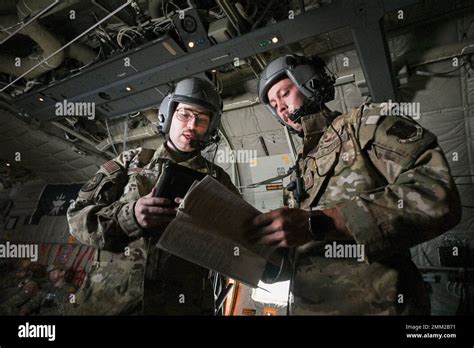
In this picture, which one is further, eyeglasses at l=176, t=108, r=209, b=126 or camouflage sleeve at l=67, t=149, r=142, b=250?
eyeglasses at l=176, t=108, r=209, b=126

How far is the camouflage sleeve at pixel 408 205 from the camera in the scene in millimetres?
810

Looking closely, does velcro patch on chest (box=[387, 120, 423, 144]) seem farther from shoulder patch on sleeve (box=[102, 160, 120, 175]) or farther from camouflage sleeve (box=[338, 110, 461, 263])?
shoulder patch on sleeve (box=[102, 160, 120, 175])

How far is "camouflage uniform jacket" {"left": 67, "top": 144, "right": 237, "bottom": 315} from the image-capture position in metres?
1.33

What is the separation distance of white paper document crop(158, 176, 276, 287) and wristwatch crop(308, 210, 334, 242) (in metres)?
0.18

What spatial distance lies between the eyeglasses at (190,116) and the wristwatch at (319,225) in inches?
45.9

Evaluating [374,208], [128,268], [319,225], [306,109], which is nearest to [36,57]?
[128,268]

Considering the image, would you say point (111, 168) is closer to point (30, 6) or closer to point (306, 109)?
point (306, 109)

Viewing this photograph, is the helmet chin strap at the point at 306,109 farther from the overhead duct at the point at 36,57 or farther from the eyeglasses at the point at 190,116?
the overhead duct at the point at 36,57

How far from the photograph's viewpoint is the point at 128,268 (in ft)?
4.55

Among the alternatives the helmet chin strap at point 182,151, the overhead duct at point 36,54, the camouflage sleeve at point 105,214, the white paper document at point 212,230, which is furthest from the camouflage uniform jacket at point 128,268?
the overhead duct at point 36,54

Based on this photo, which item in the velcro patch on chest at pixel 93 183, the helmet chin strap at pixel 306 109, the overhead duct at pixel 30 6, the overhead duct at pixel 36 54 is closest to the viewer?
the helmet chin strap at pixel 306 109

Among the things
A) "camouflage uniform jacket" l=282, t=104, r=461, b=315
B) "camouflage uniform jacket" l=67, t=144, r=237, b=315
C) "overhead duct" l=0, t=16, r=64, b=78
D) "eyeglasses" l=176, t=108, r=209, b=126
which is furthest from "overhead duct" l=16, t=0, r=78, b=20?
"camouflage uniform jacket" l=282, t=104, r=461, b=315

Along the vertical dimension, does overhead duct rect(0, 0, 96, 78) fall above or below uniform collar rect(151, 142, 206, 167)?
above

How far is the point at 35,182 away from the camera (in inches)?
273
